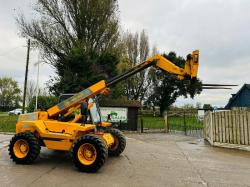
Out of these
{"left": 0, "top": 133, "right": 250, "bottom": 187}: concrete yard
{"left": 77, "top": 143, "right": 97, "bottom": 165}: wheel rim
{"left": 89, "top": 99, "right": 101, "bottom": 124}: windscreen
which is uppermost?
{"left": 89, "top": 99, "right": 101, "bottom": 124}: windscreen

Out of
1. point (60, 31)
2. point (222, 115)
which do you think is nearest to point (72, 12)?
point (60, 31)

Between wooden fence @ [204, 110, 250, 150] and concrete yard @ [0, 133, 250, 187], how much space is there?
5.50 ft

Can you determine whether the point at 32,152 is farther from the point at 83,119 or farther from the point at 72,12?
the point at 72,12

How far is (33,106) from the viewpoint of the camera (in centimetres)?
2286

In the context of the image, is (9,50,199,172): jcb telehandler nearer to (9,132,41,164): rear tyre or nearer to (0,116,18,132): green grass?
(9,132,41,164): rear tyre

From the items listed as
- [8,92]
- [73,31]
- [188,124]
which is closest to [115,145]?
[188,124]

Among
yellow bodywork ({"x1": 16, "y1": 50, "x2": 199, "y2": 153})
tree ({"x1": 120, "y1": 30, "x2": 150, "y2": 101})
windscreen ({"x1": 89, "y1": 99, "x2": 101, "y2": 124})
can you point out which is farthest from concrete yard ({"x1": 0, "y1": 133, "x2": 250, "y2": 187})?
tree ({"x1": 120, "y1": 30, "x2": 150, "y2": 101})

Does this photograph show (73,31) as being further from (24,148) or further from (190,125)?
(24,148)

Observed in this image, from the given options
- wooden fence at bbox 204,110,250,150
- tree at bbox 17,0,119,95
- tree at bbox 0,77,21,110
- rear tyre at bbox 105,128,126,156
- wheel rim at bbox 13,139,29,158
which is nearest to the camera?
wheel rim at bbox 13,139,29,158

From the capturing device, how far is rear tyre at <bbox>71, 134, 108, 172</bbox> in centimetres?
610

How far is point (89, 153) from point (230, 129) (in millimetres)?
7275

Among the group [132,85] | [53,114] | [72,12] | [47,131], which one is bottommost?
[47,131]

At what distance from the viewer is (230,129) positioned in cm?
1089

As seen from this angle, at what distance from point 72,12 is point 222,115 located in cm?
1686
